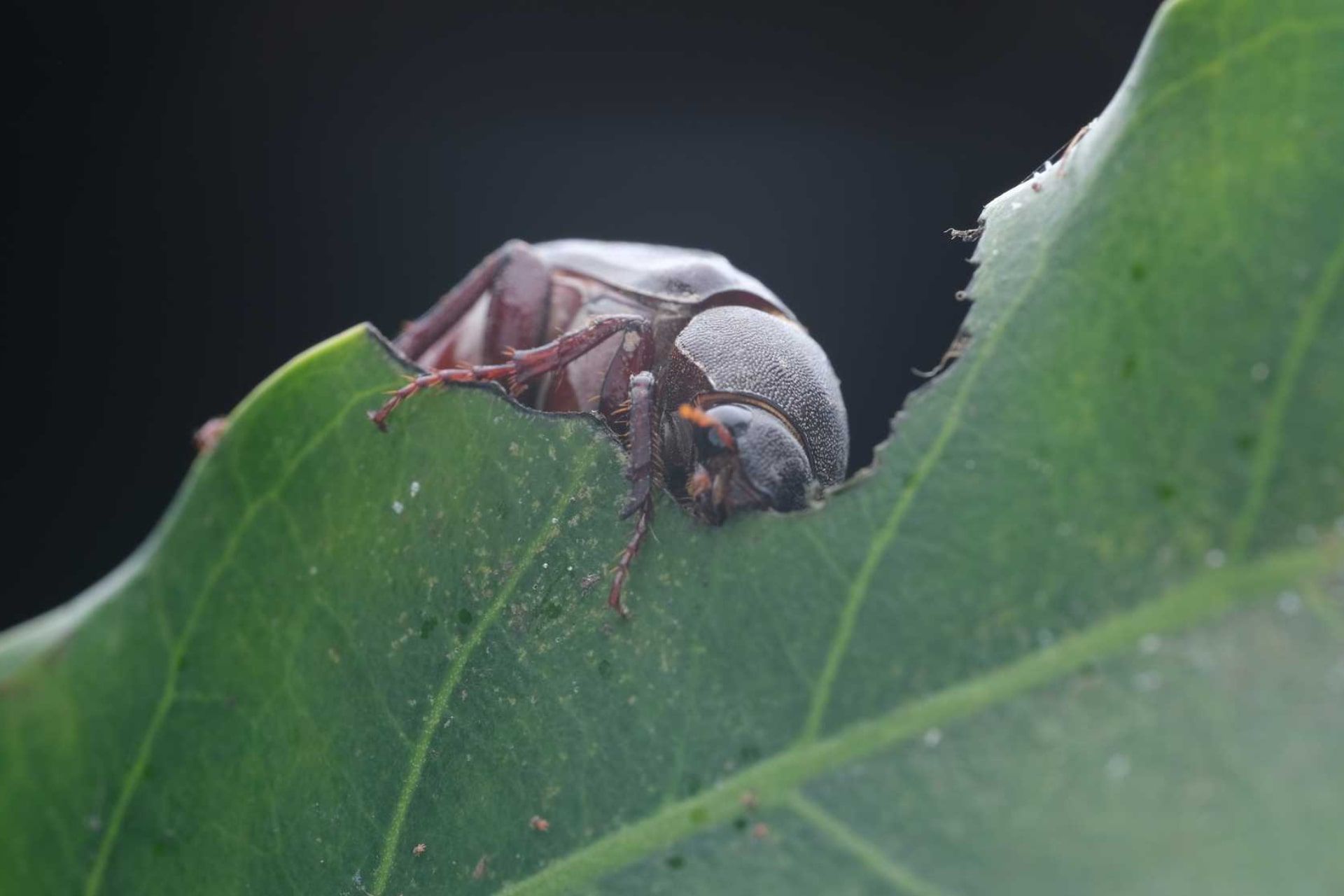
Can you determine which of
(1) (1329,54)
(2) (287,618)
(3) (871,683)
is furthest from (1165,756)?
(2) (287,618)

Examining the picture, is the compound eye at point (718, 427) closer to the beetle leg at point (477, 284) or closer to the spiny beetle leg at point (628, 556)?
the spiny beetle leg at point (628, 556)

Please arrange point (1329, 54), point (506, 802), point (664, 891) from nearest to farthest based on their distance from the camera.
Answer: point (1329, 54)
point (664, 891)
point (506, 802)

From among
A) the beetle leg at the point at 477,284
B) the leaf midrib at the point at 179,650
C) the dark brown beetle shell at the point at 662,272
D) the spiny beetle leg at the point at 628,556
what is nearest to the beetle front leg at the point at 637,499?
the spiny beetle leg at the point at 628,556

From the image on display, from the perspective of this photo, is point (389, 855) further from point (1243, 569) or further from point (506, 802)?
point (1243, 569)

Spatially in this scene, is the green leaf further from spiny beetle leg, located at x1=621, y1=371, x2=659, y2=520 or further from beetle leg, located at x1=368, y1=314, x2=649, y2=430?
beetle leg, located at x1=368, y1=314, x2=649, y2=430

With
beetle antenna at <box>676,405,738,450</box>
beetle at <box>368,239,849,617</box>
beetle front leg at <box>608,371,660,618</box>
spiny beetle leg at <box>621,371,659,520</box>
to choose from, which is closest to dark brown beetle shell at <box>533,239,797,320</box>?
beetle at <box>368,239,849,617</box>

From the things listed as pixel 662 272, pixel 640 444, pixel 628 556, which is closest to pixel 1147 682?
pixel 628 556

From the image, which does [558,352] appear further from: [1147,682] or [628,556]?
[1147,682]
